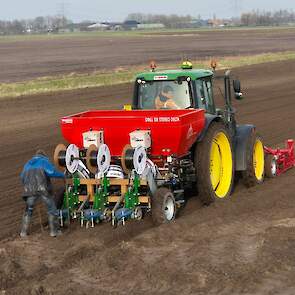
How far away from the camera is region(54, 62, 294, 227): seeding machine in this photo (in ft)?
27.7

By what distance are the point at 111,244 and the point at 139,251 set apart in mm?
703

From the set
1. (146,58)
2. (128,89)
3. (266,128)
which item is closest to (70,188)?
(266,128)

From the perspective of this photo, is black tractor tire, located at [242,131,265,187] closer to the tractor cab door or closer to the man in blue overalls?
the tractor cab door

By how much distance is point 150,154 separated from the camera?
892cm

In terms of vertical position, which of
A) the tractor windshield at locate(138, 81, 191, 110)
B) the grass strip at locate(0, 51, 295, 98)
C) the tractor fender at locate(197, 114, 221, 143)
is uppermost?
the tractor windshield at locate(138, 81, 191, 110)

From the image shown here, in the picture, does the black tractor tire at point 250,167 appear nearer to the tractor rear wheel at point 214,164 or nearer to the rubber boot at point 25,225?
the tractor rear wheel at point 214,164

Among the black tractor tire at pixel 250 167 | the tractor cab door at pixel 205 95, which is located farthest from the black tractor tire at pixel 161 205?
the black tractor tire at pixel 250 167

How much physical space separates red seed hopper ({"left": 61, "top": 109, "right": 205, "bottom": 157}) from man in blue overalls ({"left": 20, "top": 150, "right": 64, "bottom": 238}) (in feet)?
3.01

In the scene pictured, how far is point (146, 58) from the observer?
45.7 m

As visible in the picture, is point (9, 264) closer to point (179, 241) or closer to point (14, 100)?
point (179, 241)

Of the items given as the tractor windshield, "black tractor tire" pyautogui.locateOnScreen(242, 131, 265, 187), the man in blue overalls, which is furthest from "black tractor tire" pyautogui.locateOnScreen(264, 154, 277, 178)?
the man in blue overalls

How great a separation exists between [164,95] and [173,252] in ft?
11.2

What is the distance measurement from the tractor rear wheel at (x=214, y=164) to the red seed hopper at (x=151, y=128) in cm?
23

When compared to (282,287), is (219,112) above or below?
above
